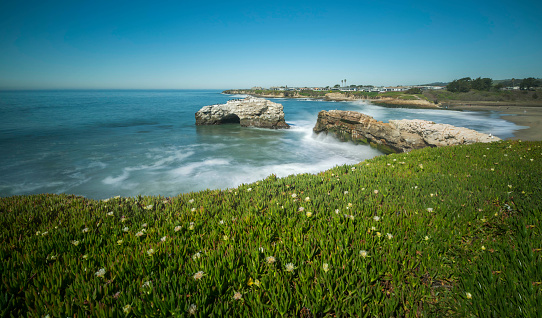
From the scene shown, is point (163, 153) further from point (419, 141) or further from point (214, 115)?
point (419, 141)

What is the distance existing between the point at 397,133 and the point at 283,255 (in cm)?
1755

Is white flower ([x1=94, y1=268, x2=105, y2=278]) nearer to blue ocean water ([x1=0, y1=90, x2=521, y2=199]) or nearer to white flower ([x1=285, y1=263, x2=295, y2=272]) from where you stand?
white flower ([x1=285, y1=263, x2=295, y2=272])

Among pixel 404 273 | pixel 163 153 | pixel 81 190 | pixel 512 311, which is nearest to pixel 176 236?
pixel 404 273

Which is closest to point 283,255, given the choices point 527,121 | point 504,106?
point 527,121

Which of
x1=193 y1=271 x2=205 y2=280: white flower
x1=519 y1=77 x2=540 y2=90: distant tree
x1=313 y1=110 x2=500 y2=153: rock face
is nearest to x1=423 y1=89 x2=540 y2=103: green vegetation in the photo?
x1=519 y1=77 x2=540 y2=90: distant tree

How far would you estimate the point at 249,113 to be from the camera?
32562mm

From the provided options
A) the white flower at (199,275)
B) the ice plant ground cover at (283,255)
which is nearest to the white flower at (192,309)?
the ice plant ground cover at (283,255)

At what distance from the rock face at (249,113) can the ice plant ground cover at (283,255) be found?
2769 centimetres

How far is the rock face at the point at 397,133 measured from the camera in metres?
14.7

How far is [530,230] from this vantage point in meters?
3.25

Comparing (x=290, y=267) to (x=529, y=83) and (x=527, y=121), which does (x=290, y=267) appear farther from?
(x=529, y=83)

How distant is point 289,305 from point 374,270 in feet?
3.63

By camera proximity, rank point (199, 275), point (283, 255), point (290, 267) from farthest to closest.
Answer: point (283, 255), point (290, 267), point (199, 275)

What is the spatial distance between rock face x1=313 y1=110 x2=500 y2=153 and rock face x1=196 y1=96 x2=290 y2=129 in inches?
360
